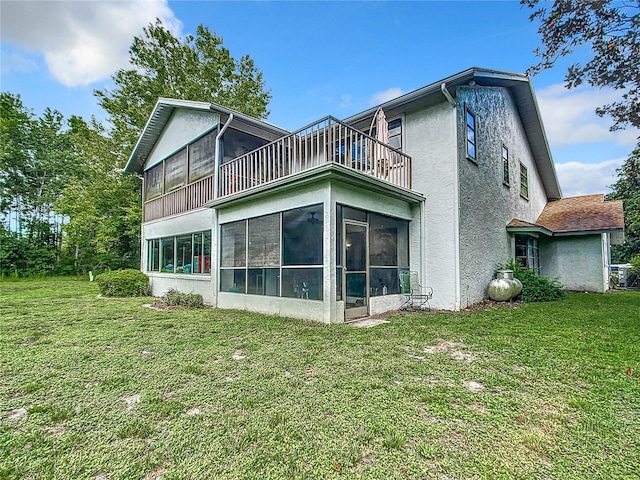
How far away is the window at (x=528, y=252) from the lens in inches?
470

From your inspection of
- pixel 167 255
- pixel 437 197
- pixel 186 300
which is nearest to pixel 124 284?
pixel 167 255

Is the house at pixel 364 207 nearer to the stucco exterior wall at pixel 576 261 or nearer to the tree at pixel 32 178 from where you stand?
the stucco exterior wall at pixel 576 261

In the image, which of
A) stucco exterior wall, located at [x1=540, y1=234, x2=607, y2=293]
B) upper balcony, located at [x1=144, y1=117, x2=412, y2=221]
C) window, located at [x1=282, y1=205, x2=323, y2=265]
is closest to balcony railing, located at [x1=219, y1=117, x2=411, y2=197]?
upper balcony, located at [x1=144, y1=117, x2=412, y2=221]

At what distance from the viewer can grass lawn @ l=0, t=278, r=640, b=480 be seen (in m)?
2.19

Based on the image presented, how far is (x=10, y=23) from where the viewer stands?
1002 cm

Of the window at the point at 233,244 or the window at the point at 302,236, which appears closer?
the window at the point at 302,236

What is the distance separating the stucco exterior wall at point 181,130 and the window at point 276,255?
389 centimetres

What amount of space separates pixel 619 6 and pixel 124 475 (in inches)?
479

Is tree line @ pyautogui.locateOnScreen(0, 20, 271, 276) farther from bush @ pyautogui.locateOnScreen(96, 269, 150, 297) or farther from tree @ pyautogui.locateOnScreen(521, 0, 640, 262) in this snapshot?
tree @ pyautogui.locateOnScreen(521, 0, 640, 262)

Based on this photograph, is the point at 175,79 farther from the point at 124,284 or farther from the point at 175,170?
the point at 124,284

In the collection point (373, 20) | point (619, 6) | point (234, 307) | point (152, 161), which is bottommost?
point (234, 307)

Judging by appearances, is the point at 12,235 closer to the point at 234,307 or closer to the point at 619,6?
the point at 234,307

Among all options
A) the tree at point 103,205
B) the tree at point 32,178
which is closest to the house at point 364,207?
the tree at point 103,205

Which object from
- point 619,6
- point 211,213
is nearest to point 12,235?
point 211,213
